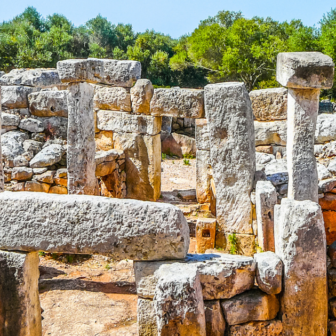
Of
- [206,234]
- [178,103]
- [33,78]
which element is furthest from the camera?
[33,78]

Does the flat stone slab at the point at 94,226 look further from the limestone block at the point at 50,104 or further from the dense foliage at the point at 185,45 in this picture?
the dense foliage at the point at 185,45

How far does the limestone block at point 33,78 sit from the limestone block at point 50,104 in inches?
38.9

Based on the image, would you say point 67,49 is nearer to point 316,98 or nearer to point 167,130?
point 167,130

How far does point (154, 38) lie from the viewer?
2684cm

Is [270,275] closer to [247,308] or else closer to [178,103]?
[247,308]

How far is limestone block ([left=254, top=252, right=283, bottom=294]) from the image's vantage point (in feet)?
11.4

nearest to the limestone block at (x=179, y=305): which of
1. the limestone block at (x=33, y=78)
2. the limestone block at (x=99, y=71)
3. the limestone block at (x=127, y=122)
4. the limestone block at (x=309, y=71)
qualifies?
the limestone block at (x=309, y=71)

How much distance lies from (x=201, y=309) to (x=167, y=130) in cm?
1096

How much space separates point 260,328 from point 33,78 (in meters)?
8.47

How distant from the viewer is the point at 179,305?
3.23m

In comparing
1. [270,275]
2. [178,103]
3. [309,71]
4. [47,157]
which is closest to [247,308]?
[270,275]

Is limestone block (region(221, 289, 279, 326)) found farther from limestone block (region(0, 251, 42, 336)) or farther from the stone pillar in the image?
the stone pillar

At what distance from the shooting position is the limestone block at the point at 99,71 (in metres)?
7.01

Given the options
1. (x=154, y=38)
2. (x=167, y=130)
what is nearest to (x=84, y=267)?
(x=167, y=130)
